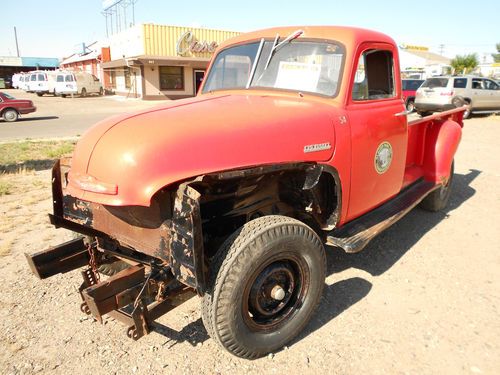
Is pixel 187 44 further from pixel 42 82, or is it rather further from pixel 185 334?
pixel 185 334

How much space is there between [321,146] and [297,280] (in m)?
0.97

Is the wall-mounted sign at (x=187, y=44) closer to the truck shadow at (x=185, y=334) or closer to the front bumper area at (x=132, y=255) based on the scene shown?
the front bumper area at (x=132, y=255)

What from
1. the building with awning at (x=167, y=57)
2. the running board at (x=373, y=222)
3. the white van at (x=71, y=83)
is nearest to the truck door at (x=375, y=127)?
the running board at (x=373, y=222)

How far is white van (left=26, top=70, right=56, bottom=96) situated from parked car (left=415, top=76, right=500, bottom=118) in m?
28.6

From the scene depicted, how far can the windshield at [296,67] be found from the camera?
3.26 meters

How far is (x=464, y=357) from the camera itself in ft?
8.83

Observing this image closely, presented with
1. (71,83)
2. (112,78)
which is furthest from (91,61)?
(71,83)

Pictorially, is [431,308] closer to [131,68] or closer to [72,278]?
[72,278]

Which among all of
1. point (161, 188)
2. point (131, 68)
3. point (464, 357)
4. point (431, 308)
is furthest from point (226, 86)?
point (131, 68)

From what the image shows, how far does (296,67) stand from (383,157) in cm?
110

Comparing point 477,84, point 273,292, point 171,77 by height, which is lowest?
point 273,292

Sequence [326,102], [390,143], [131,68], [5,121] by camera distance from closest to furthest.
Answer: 1. [326,102]
2. [390,143]
3. [5,121]
4. [131,68]

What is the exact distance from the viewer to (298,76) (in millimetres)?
3328

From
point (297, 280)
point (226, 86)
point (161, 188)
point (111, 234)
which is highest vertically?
point (226, 86)
